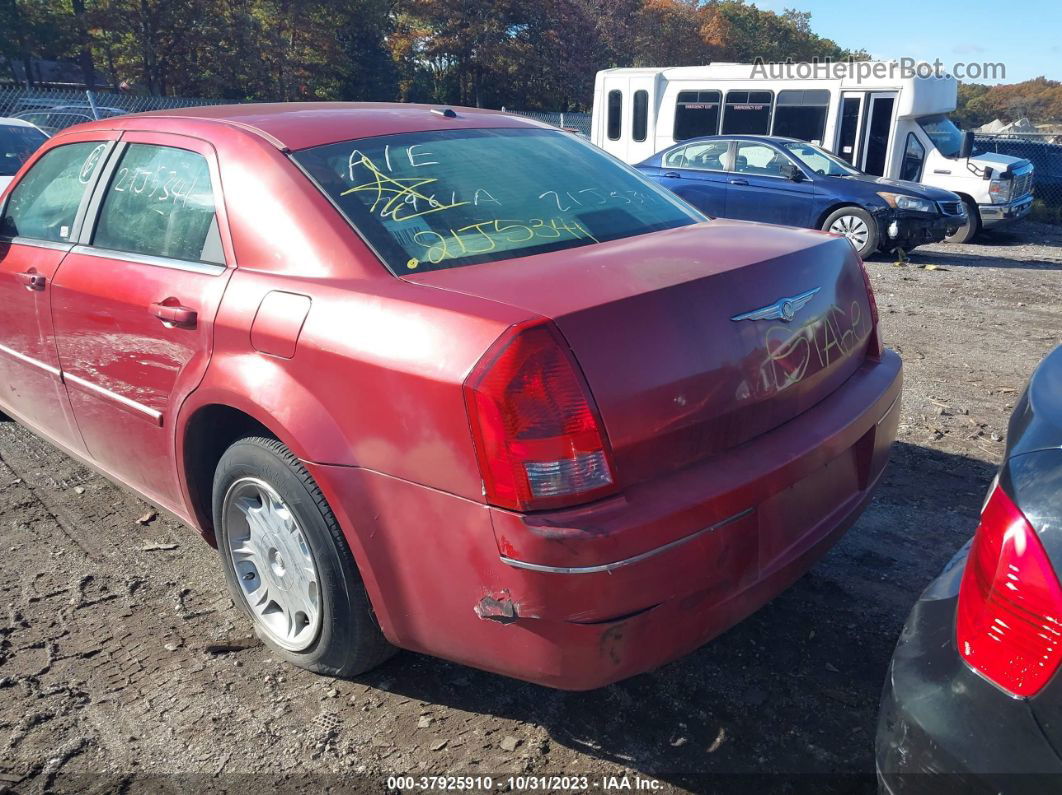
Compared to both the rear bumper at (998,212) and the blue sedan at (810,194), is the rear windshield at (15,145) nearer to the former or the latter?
the blue sedan at (810,194)

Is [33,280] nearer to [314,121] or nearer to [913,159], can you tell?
[314,121]

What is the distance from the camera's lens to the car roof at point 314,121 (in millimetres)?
2719

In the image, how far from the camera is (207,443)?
9.07 feet

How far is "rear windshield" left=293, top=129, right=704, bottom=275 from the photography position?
95.0 inches

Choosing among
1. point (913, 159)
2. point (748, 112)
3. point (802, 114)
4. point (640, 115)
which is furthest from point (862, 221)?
point (640, 115)

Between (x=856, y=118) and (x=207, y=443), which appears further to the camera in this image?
(x=856, y=118)

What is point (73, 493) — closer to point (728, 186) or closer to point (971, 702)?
point (971, 702)

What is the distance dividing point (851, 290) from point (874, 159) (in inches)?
479

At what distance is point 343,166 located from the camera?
258 centimetres

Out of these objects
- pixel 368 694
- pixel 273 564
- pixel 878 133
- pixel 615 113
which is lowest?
pixel 368 694

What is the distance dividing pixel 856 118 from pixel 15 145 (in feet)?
39.1

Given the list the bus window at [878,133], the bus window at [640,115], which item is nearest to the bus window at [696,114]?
the bus window at [640,115]

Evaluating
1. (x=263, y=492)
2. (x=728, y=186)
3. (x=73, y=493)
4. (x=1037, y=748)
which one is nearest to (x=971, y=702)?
(x=1037, y=748)

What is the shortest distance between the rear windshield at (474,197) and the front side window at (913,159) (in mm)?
11519
